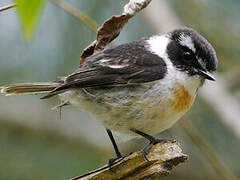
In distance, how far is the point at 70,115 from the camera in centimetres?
632

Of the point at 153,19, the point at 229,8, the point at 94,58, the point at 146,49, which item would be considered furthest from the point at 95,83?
the point at 229,8

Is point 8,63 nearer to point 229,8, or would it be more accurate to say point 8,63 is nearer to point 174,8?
point 174,8

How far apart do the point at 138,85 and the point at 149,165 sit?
0.79 metres

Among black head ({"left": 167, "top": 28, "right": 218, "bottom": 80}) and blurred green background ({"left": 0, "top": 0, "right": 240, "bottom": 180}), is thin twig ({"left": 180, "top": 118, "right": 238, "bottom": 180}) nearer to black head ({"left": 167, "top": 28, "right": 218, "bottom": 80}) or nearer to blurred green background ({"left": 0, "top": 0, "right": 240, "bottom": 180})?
black head ({"left": 167, "top": 28, "right": 218, "bottom": 80})

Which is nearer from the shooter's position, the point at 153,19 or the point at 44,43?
the point at 153,19

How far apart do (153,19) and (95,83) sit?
2395mm

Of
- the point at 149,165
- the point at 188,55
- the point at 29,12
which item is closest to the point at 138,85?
the point at 188,55

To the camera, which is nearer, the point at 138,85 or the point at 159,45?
the point at 138,85

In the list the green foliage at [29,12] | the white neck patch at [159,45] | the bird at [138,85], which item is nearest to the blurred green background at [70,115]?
the white neck patch at [159,45]

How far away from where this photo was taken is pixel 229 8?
6.14m

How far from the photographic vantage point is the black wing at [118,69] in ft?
11.6

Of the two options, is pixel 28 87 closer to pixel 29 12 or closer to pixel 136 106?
pixel 136 106

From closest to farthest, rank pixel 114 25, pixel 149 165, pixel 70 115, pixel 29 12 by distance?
pixel 29 12 < pixel 149 165 < pixel 114 25 < pixel 70 115

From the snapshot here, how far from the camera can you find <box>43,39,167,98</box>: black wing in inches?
139
